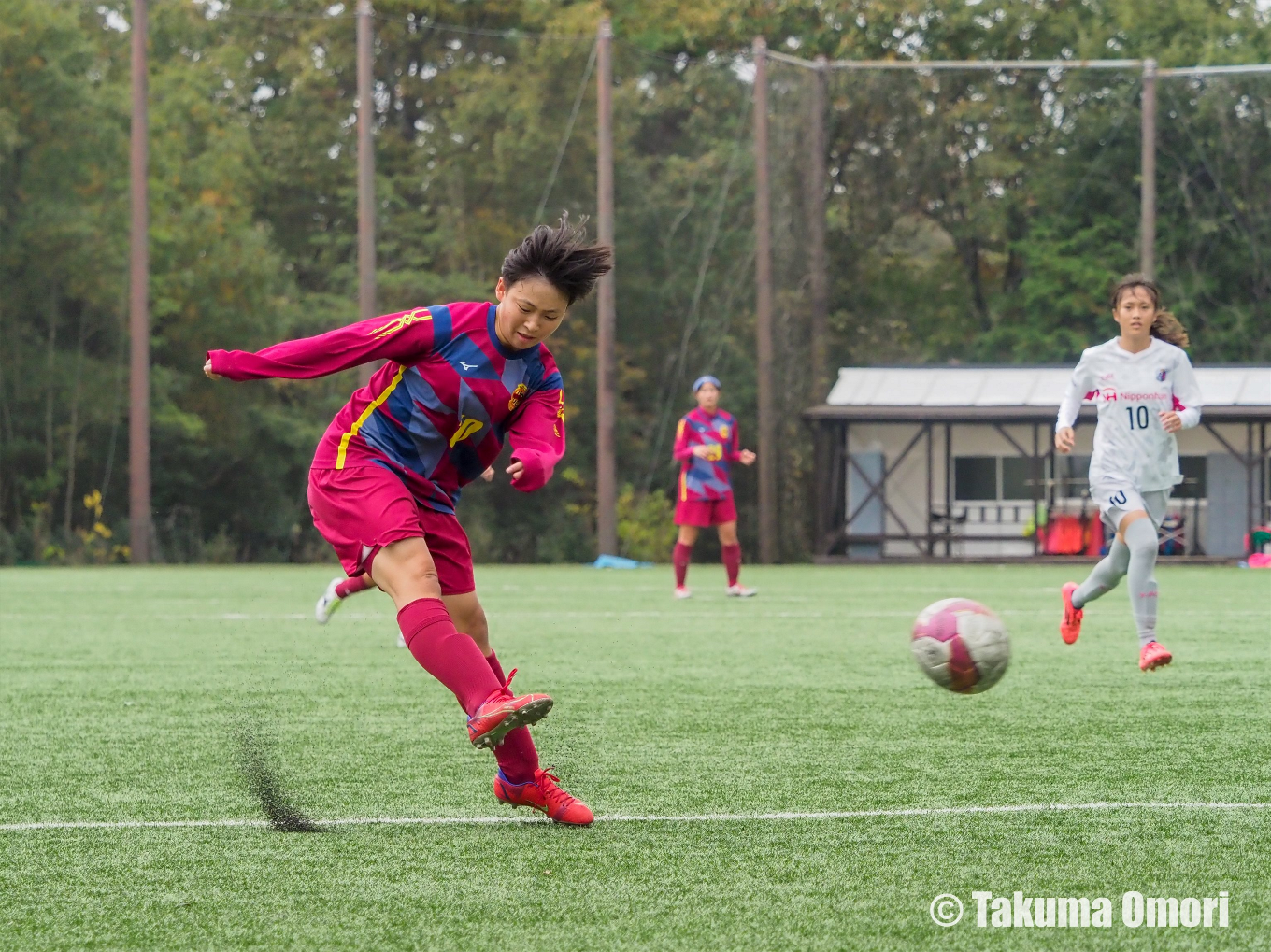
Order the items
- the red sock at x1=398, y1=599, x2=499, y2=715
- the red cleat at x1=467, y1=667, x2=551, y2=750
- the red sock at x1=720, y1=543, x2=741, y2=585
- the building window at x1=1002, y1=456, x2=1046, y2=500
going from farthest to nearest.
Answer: the building window at x1=1002, y1=456, x2=1046, y2=500
the red sock at x1=720, y1=543, x2=741, y2=585
the red sock at x1=398, y1=599, x2=499, y2=715
the red cleat at x1=467, y1=667, x2=551, y2=750

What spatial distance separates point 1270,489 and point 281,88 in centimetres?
2251

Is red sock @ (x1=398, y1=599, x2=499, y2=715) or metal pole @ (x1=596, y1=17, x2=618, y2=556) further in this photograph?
metal pole @ (x1=596, y1=17, x2=618, y2=556)

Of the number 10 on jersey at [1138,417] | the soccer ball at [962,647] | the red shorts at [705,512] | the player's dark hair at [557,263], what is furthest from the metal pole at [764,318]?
the player's dark hair at [557,263]

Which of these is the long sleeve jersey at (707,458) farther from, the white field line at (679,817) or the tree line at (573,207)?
the tree line at (573,207)

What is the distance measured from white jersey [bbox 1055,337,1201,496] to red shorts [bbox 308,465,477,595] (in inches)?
178

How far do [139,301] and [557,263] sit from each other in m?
24.0

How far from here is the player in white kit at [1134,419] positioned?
344 inches

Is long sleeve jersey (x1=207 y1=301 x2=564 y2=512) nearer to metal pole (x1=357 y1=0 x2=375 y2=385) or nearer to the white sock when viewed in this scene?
the white sock

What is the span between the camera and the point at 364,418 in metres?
5.26

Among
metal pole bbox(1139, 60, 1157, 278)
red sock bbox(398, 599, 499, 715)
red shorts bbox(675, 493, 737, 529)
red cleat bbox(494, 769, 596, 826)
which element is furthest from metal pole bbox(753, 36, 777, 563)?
red sock bbox(398, 599, 499, 715)

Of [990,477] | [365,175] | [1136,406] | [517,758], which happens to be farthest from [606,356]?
[517,758]

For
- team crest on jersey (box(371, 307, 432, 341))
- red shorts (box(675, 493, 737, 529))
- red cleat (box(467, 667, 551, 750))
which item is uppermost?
team crest on jersey (box(371, 307, 432, 341))

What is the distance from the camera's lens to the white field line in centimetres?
482

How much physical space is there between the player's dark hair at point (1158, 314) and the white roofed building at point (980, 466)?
20.7 metres
